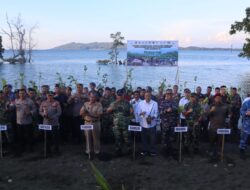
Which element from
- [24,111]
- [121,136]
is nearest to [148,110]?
[121,136]

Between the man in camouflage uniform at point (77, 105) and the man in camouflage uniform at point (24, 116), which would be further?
the man in camouflage uniform at point (77, 105)

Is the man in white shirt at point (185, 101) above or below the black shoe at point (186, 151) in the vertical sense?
above

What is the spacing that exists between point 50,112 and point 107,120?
204 centimetres

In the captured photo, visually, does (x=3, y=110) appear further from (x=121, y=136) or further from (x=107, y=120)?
(x=121, y=136)

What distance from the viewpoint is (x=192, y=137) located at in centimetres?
1009

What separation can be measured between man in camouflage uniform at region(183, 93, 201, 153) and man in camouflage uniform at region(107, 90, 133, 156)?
1595mm

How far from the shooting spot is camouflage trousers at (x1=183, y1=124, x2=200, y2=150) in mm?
9977

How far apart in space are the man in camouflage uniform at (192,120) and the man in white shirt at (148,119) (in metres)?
0.88

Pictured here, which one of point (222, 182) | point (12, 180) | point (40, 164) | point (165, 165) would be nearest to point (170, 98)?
point (165, 165)

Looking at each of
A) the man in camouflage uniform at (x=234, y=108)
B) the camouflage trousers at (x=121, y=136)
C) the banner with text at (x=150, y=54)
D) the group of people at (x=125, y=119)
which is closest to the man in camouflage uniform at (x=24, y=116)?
the group of people at (x=125, y=119)

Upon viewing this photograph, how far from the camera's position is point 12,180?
793cm

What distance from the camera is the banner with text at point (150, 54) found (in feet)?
44.2

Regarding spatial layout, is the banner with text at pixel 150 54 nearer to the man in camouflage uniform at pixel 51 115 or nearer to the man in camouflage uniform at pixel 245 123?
the man in camouflage uniform at pixel 245 123

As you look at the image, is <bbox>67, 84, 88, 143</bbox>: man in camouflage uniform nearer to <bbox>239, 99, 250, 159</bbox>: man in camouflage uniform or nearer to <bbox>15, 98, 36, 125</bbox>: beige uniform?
<bbox>15, 98, 36, 125</bbox>: beige uniform
